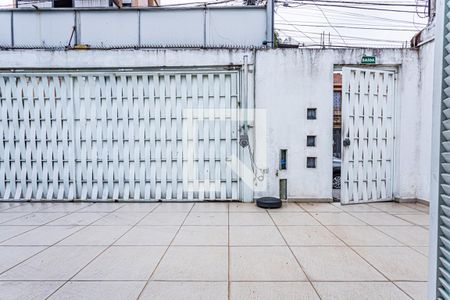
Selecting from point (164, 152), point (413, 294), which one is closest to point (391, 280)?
point (413, 294)

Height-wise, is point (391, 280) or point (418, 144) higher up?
point (418, 144)

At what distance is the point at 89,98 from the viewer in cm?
547

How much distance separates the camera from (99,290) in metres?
2.25

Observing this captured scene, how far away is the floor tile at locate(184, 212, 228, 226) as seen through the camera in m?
4.10

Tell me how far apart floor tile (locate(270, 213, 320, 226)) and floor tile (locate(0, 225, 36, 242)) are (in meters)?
3.69

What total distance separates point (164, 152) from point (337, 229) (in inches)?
137

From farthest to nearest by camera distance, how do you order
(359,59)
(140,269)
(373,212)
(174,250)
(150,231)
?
(359,59), (373,212), (150,231), (174,250), (140,269)

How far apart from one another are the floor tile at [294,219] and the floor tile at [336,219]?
130mm

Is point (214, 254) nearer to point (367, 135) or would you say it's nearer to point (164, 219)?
point (164, 219)

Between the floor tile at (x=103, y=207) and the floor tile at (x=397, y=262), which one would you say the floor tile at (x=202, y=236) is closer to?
the floor tile at (x=397, y=262)

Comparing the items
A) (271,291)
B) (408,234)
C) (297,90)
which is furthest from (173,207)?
(408,234)

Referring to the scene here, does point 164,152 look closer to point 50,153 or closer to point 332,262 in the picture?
point 50,153

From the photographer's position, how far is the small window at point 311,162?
17.3 ft

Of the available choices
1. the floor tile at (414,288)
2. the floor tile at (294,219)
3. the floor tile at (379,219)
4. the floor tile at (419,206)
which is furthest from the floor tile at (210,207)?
the floor tile at (419,206)
